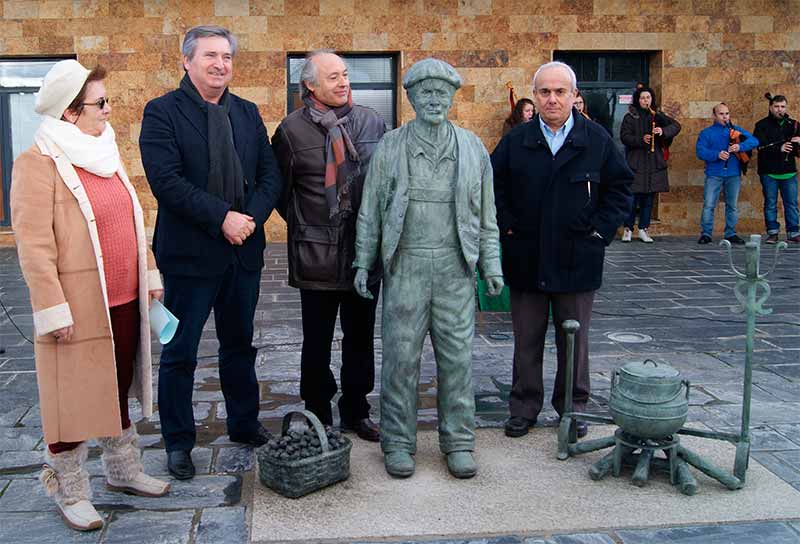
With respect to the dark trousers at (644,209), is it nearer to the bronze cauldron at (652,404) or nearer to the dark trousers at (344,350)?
the dark trousers at (344,350)

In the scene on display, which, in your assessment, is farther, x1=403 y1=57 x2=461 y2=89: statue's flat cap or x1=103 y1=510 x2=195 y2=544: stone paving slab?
x1=403 y1=57 x2=461 y2=89: statue's flat cap

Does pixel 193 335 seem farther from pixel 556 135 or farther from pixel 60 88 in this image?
pixel 556 135

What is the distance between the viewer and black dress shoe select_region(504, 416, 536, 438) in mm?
4906

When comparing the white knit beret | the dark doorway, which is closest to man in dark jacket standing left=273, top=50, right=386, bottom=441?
the white knit beret

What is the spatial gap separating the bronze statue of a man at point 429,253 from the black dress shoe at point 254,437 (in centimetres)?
67

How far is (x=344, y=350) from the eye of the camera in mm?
4953

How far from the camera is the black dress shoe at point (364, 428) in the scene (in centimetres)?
487

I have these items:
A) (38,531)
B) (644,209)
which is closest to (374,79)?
(644,209)

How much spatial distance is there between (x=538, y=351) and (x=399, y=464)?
3.64 ft

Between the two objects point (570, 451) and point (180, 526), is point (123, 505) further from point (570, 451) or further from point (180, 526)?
point (570, 451)

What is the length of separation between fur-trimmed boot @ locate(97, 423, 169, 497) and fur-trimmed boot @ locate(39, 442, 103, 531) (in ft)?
0.75

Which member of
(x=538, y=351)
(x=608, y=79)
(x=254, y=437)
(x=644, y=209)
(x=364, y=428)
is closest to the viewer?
(x=254, y=437)

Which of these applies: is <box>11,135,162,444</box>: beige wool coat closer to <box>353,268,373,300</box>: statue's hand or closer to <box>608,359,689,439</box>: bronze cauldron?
<box>353,268,373,300</box>: statue's hand

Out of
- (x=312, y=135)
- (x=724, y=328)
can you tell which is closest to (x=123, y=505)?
(x=312, y=135)
